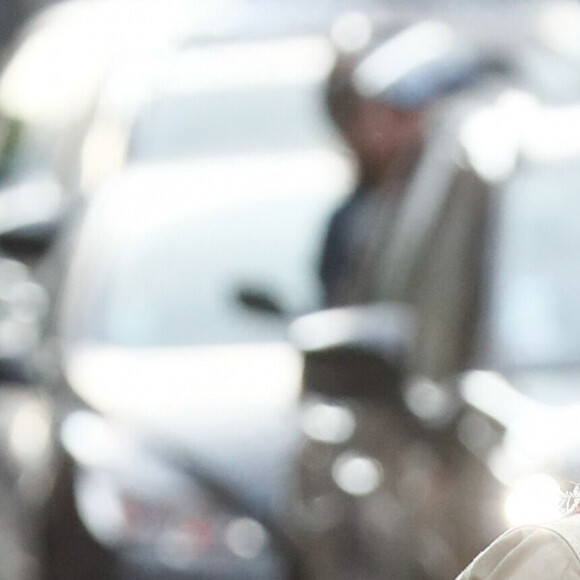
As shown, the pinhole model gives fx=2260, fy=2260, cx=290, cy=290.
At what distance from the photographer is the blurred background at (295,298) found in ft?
13.7

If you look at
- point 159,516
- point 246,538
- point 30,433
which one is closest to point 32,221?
point 30,433

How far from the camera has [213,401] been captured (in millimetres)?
5203

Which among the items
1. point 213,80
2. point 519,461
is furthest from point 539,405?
point 213,80

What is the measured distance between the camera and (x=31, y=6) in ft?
57.8

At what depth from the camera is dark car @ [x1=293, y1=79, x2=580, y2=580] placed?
3.87 meters

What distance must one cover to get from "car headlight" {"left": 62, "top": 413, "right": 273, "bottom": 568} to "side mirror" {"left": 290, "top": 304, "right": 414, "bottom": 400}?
39cm

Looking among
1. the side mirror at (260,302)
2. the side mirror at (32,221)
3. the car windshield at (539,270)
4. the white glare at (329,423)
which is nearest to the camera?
the car windshield at (539,270)

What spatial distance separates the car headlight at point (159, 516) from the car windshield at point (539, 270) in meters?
0.89

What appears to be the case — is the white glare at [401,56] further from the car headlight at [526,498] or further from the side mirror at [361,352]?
the car headlight at [526,498]

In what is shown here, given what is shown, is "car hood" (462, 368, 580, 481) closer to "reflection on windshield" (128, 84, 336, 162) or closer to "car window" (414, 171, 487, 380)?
"car window" (414, 171, 487, 380)

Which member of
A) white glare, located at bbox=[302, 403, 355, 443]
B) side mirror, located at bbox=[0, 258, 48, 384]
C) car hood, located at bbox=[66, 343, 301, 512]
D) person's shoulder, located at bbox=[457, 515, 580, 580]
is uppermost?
person's shoulder, located at bbox=[457, 515, 580, 580]

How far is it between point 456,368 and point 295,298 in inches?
57.4

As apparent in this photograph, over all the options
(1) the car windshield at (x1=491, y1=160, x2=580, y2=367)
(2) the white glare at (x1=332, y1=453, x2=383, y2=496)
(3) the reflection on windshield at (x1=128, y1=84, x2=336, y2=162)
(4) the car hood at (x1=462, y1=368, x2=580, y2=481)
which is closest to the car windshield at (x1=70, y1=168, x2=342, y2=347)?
(3) the reflection on windshield at (x1=128, y1=84, x2=336, y2=162)

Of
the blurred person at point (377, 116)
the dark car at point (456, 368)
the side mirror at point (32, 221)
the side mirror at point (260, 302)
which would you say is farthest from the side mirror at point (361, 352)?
the side mirror at point (32, 221)
